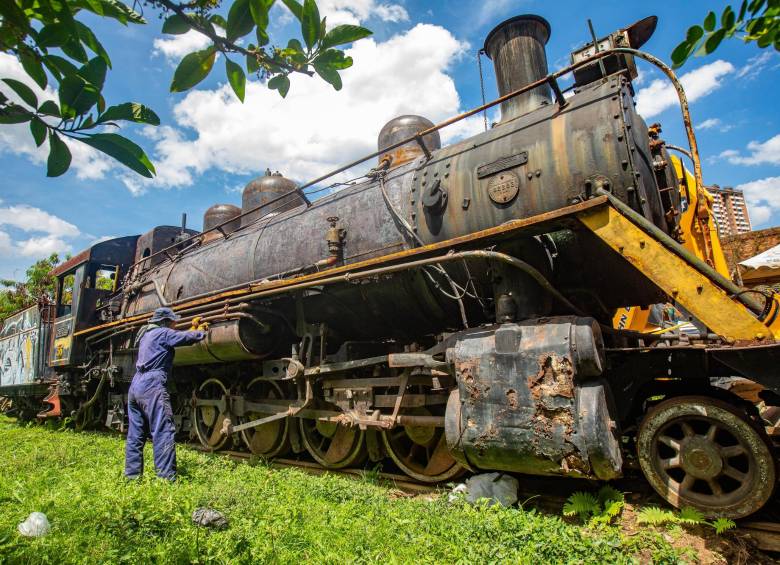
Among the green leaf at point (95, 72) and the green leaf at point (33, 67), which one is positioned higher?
the green leaf at point (33, 67)

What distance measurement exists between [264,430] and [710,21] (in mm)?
5958

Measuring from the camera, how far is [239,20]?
3.68ft

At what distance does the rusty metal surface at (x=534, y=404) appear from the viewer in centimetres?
289

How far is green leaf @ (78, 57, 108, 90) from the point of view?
1.01 m

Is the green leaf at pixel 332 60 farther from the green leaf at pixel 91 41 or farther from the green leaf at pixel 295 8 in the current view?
the green leaf at pixel 91 41

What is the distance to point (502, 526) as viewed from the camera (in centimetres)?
294

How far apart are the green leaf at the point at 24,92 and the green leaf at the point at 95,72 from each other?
11cm

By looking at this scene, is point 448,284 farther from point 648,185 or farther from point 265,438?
point 265,438

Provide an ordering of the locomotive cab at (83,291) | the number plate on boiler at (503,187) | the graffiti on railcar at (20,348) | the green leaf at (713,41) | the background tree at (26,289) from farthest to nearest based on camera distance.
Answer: the background tree at (26,289) → the graffiti on railcar at (20,348) → the locomotive cab at (83,291) → the number plate on boiler at (503,187) → the green leaf at (713,41)

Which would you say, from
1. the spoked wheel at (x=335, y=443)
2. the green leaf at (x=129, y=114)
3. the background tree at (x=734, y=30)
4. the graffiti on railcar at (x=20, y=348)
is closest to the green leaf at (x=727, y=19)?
the background tree at (x=734, y=30)

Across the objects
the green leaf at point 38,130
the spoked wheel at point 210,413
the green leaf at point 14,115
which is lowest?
the spoked wheel at point 210,413

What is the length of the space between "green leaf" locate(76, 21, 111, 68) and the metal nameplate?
10.2 feet

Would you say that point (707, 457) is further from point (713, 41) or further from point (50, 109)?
point (50, 109)

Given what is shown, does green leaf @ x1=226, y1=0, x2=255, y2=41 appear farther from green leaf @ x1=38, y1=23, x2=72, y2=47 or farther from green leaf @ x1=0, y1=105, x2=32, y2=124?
green leaf @ x1=0, y1=105, x2=32, y2=124
